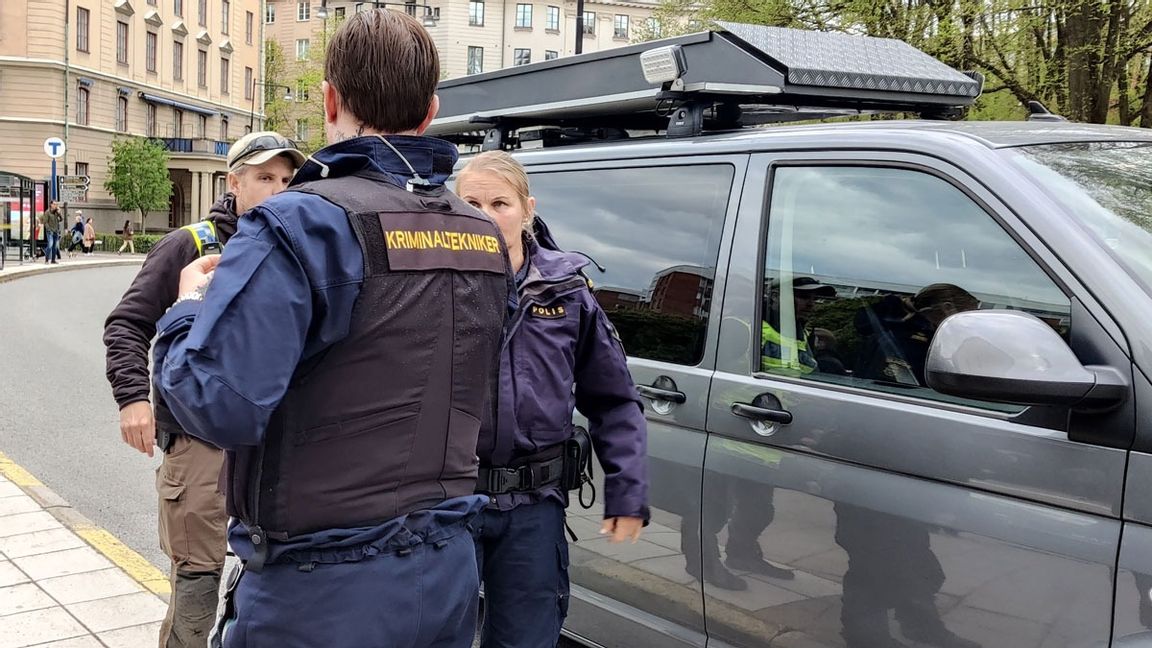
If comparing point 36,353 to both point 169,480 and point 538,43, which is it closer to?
point 169,480

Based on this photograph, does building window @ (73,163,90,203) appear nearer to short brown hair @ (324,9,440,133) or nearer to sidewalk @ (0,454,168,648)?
sidewalk @ (0,454,168,648)

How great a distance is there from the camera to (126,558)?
498 centimetres

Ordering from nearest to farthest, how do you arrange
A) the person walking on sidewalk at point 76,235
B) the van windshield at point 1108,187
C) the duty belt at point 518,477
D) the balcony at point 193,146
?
the van windshield at point 1108,187, the duty belt at point 518,477, the person walking on sidewalk at point 76,235, the balcony at point 193,146

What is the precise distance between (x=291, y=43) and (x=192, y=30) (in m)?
27.4

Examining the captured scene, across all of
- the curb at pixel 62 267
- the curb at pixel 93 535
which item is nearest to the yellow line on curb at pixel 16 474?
the curb at pixel 93 535

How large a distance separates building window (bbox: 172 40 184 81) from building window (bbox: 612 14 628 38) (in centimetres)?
3368

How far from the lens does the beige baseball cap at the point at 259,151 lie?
3.44m

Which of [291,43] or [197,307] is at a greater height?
[291,43]

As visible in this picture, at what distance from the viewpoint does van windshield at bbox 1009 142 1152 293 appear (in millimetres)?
2293

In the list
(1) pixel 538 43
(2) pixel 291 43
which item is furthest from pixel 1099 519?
(2) pixel 291 43

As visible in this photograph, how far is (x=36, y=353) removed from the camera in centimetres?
1215

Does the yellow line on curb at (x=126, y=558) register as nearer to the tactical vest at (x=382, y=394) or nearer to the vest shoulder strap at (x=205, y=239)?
the vest shoulder strap at (x=205, y=239)

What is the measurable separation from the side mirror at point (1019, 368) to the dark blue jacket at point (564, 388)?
2.95 feet

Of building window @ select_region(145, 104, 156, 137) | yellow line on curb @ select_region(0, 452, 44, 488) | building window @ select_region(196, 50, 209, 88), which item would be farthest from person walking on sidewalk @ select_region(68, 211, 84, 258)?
yellow line on curb @ select_region(0, 452, 44, 488)
